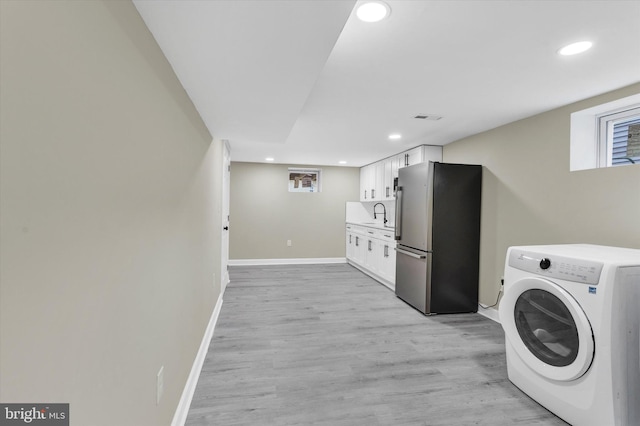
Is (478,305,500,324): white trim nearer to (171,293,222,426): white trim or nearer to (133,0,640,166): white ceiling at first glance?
(133,0,640,166): white ceiling

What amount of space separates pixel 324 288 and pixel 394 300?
1.12 m

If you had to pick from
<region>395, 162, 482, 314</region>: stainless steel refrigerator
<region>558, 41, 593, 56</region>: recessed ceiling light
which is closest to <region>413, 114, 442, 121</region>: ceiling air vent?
<region>395, 162, 482, 314</region>: stainless steel refrigerator

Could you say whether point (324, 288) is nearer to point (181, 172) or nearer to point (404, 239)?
point (404, 239)

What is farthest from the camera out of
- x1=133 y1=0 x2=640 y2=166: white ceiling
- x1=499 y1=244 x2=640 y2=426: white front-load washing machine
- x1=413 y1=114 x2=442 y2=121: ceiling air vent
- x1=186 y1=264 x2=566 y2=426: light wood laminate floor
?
x1=413 y1=114 x2=442 y2=121: ceiling air vent

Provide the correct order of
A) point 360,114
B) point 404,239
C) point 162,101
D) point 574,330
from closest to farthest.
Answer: point 162,101, point 574,330, point 360,114, point 404,239

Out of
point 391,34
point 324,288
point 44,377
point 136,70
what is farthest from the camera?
point 324,288

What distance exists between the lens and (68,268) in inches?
26.3

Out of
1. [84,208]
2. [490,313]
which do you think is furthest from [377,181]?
[84,208]

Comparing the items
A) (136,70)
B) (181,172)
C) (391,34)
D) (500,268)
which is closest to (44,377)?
(136,70)

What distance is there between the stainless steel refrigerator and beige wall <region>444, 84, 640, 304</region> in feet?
0.46

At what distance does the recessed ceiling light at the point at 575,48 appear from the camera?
167 cm

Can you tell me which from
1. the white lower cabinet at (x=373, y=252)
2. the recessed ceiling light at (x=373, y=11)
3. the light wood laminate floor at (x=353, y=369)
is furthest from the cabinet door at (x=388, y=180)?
the recessed ceiling light at (x=373, y=11)

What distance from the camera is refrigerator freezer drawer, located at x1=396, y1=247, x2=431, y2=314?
356 centimetres

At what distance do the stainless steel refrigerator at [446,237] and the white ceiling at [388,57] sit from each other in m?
0.78
